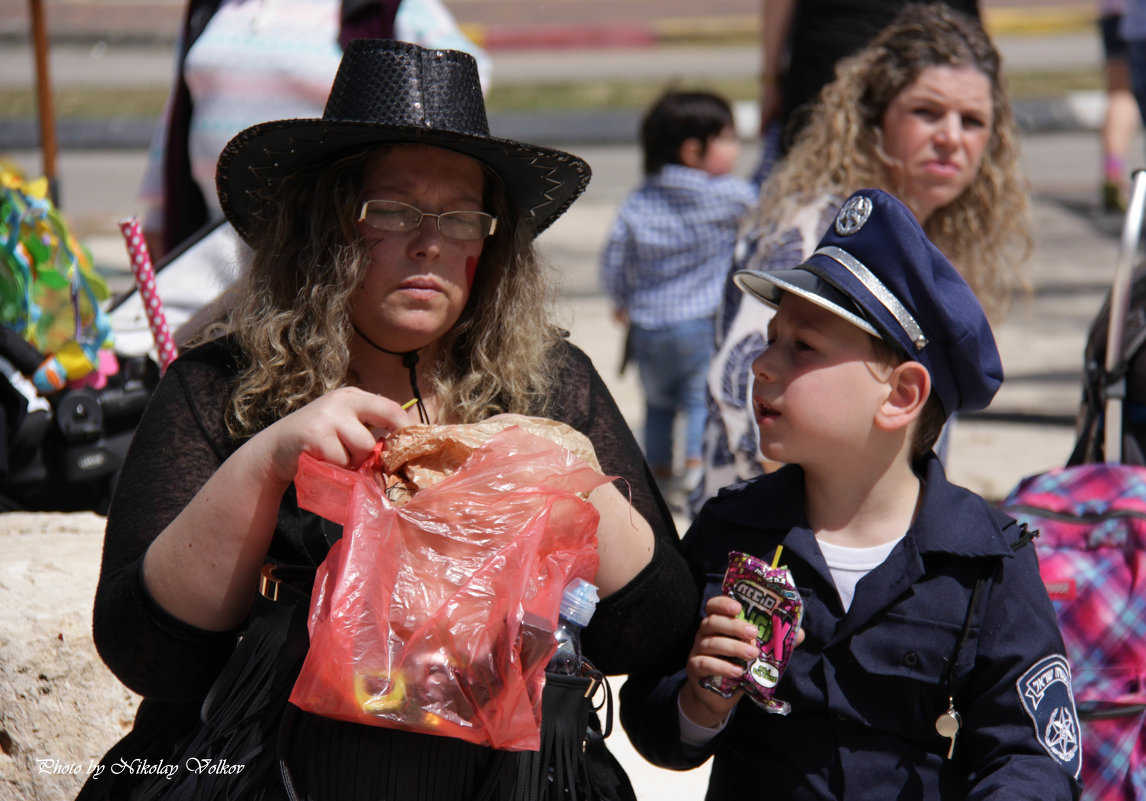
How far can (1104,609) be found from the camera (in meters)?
2.19

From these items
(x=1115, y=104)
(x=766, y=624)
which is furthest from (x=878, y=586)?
(x=1115, y=104)

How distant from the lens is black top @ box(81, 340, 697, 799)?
5.92 feet

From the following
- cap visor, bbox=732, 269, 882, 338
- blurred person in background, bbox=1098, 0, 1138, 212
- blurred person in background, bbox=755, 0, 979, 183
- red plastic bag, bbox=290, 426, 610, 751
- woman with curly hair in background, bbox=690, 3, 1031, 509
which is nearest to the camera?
red plastic bag, bbox=290, 426, 610, 751

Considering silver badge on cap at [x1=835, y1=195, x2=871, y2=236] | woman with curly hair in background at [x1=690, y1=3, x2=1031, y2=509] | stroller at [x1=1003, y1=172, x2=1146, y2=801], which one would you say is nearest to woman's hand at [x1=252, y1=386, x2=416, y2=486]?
silver badge on cap at [x1=835, y1=195, x2=871, y2=236]

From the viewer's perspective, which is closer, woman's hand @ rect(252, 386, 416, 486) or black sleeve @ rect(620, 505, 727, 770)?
woman's hand @ rect(252, 386, 416, 486)

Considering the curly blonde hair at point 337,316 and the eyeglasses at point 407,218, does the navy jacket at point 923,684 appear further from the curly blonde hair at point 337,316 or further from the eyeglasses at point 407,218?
the eyeglasses at point 407,218

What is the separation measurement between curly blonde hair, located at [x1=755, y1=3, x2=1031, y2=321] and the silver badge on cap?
0.94 meters

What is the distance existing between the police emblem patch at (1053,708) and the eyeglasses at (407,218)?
3.57ft

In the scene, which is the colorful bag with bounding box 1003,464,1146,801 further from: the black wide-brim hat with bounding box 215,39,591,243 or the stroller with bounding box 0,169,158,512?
the stroller with bounding box 0,169,158,512

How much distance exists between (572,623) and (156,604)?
0.59m

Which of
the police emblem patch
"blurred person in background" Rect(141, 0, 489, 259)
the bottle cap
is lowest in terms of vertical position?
the police emblem patch

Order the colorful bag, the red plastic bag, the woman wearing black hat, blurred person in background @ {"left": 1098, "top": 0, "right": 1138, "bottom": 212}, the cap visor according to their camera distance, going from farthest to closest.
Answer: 1. blurred person in background @ {"left": 1098, "top": 0, "right": 1138, "bottom": 212}
2. the colorful bag
3. the cap visor
4. the woman wearing black hat
5. the red plastic bag

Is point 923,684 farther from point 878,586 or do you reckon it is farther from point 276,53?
point 276,53

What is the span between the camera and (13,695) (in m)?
2.43
